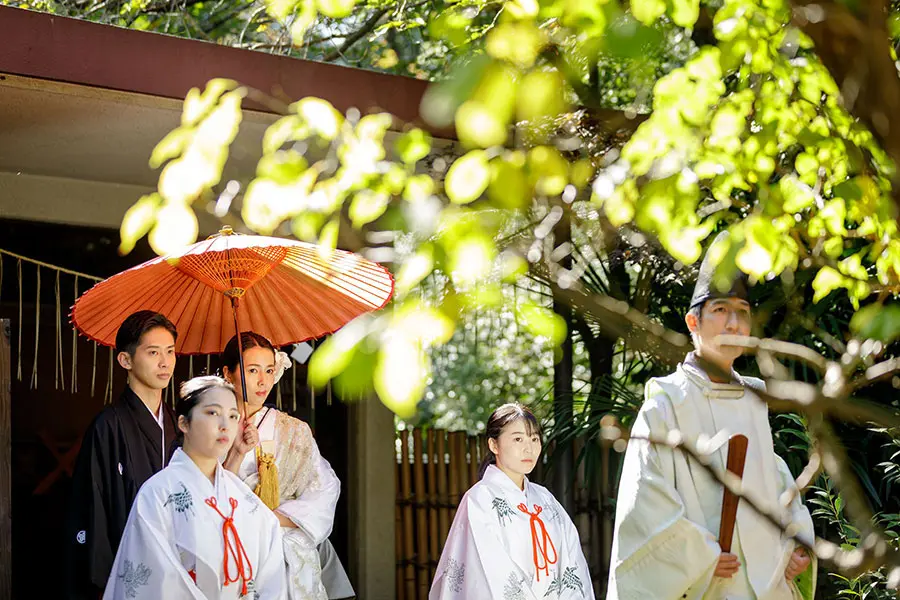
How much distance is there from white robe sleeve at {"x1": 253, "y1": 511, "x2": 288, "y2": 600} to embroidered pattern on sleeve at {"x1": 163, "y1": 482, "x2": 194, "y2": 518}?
321 mm

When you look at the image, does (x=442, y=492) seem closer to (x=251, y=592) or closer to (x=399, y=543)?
(x=399, y=543)

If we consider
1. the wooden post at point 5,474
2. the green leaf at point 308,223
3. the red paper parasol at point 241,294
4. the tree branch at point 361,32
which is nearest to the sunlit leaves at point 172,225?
the green leaf at point 308,223

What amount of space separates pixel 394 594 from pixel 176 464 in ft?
10.0

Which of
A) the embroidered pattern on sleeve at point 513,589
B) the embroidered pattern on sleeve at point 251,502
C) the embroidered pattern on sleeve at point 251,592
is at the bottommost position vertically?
the embroidered pattern on sleeve at point 513,589

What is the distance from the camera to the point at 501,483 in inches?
186

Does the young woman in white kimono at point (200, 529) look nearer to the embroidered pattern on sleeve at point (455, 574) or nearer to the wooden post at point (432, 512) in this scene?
the embroidered pattern on sleeve at point (455, 574)

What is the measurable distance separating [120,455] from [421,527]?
2837 millimetres

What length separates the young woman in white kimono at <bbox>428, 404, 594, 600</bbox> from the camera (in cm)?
455

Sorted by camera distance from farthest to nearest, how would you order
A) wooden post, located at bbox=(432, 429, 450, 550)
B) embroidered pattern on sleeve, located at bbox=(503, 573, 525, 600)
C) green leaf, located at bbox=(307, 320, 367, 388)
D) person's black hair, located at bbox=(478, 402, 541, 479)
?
wooden post, located at bbox=(432, 429, 450, 550) < person's black hair, located at bbox=(478, 402, 541, 479) < embroidered pattern on sleeve, located at bbox=(503, 573, 525, 600) < green leaf, located at bbox=(307, 320, 367, 388)

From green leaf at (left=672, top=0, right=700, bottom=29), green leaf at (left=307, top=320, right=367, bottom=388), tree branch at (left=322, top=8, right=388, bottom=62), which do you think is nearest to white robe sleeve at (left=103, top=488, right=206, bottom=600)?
green leaf at (left=672, top=0, right=700, bottom=29)

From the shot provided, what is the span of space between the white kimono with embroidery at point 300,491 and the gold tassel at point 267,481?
0.19ft

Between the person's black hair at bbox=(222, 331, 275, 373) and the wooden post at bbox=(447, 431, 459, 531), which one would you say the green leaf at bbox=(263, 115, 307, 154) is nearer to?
the person's black hair at bbox=(222, 331, 275, 373)

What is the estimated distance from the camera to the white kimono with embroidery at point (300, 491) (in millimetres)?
4523

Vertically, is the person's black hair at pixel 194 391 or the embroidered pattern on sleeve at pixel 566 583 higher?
the person's black hair at pixel 194 391
